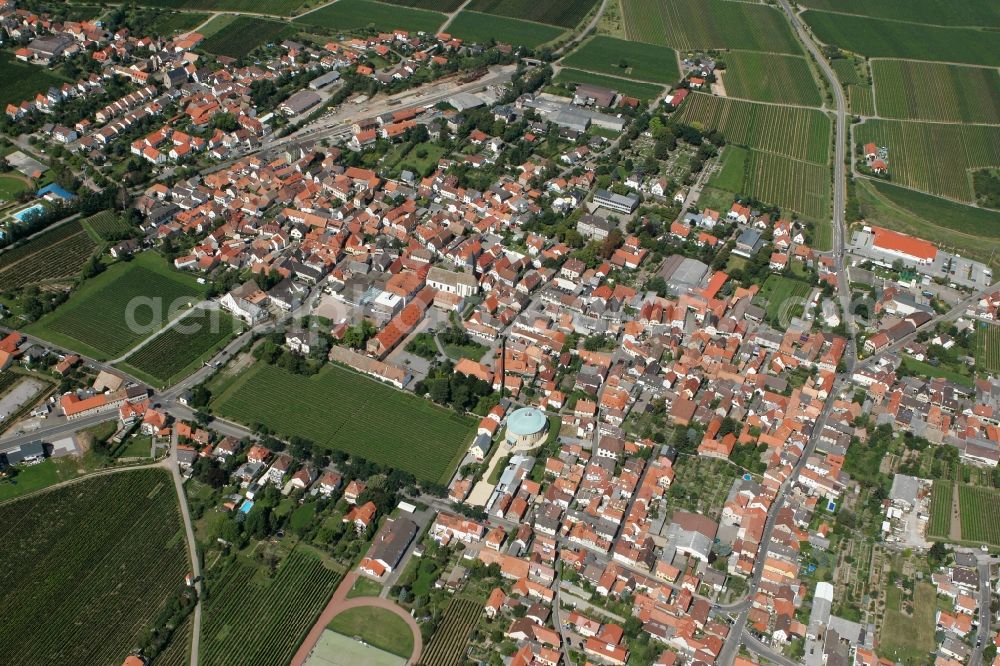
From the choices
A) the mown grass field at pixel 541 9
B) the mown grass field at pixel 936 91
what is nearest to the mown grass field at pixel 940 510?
the mown grass field at pixel 936 91

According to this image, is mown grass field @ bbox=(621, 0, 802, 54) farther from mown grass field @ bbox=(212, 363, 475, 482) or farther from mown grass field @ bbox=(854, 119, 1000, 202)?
mown grass field @ bbox=(212, 363, 475, 482)

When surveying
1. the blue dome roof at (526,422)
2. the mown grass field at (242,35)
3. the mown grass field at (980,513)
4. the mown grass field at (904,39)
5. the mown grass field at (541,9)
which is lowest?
the mown grass field at (980,513)

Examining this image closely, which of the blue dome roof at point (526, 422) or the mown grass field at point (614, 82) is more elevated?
the mown grass field at point (614, 82)

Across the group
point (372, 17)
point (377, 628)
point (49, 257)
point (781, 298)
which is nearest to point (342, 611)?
point (377, 628)

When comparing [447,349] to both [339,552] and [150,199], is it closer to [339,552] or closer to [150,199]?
[339,552]

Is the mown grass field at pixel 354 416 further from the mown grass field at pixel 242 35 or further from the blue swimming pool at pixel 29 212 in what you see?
the mown grass field at pixel 242 35

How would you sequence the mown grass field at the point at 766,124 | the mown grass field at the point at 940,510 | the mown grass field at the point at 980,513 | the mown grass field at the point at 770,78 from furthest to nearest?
the mown grass field at the point at 770,78 → the mown grass field at the point at 766,124 → the mown grass field at the point at 940,510 → the mown grass field at the point at 980,513

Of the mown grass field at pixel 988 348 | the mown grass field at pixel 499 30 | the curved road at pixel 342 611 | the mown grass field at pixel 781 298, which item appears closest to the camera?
the curved road at pixel 342 611

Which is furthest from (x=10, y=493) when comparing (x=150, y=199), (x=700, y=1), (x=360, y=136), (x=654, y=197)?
(x=700, y=1)
